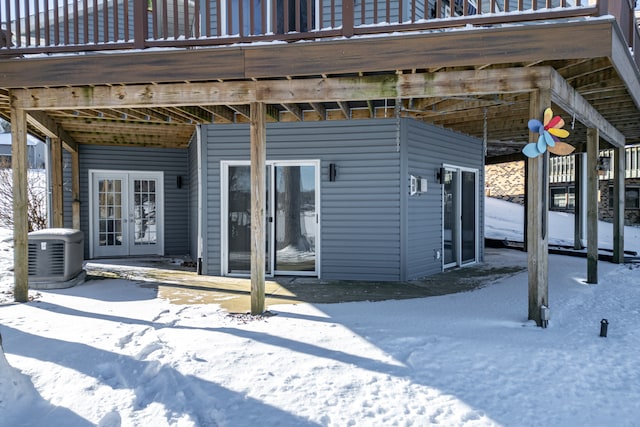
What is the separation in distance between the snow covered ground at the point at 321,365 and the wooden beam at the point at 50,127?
8.88ft

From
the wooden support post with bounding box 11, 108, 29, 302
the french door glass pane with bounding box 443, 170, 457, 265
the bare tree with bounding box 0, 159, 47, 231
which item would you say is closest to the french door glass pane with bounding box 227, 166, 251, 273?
the wooden support post with bounding box 11, 108, 29, 302

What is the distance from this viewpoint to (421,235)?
6805 mm

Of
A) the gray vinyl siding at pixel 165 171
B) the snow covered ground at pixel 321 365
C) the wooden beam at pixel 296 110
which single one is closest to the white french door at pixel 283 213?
the wooden beam at pixel 296 110

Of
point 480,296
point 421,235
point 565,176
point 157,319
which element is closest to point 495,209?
point 565,176

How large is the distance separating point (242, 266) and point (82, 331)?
10.3ft

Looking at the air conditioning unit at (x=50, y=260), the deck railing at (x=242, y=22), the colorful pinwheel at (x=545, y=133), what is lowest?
the air conditioning unit at (x=50, y=260)

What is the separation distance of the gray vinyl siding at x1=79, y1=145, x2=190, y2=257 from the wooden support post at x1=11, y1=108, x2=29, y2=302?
4301 millimetres

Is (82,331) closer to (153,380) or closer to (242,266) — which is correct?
(153,380)

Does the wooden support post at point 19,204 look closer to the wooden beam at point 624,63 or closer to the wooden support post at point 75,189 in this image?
the wooden support post at point 75,189

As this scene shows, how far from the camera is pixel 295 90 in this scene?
177 inches

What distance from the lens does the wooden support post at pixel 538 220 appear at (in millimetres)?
4074

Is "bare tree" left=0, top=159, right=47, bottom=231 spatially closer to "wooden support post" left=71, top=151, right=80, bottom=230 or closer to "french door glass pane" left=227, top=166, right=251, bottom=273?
"wooden support post" left=71, top=151, right=80, bottom=230

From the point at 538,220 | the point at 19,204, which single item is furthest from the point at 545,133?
the point at 19,204

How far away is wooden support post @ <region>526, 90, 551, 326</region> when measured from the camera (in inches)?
160
